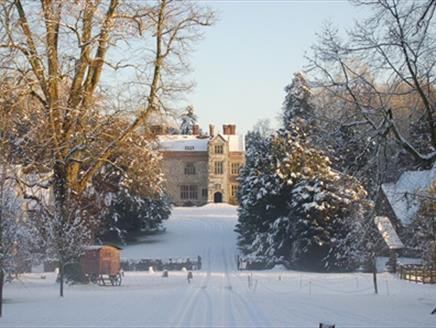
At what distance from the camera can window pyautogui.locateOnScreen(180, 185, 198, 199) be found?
280 ft

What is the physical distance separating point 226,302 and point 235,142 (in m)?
68.0

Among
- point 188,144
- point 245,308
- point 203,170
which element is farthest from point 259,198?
point 188,144

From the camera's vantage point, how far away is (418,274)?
3366 cm

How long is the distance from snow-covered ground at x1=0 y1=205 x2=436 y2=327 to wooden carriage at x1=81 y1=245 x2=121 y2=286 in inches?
28.7

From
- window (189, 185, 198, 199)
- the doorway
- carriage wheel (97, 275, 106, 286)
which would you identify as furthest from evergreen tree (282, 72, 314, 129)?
window (189, 185, 198, 199)

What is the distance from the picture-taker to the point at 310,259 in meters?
40.4

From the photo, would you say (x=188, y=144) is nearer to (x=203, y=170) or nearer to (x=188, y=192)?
(x=203, y=170)

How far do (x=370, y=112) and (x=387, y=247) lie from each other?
23781 millimetres

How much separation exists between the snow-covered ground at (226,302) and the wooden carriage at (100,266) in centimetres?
Answer: 73

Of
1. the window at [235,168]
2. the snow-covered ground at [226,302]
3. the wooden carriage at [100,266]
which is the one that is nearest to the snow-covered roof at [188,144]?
the window at [235,168]

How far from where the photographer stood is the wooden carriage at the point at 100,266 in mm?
31058

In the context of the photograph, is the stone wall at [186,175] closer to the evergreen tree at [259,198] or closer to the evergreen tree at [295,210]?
the evergreen tree at [295,210]

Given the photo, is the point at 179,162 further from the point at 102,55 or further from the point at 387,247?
A: the point at 102,55

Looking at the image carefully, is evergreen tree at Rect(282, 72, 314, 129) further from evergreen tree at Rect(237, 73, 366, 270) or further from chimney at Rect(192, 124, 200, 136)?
chimney at Rect(192, 124, 200, 136)
